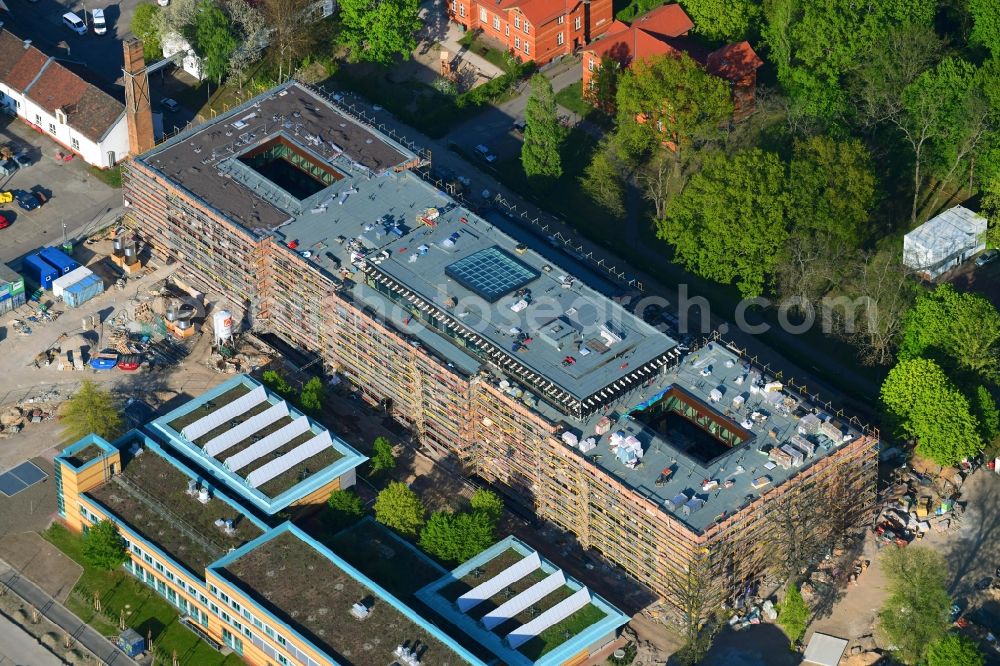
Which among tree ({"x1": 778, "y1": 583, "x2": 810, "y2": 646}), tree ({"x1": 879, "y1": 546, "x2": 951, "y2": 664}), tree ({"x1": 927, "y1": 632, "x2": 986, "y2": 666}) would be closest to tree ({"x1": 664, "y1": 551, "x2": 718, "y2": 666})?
tree ({"x1": 778, "y1": 583, "x2": 810, "y2": 646})

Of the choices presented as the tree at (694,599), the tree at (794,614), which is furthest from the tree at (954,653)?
the tree at (694,599)

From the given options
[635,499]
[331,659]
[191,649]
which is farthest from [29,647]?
[635,499]

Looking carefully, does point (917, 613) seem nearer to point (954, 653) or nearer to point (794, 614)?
point (954, 653)

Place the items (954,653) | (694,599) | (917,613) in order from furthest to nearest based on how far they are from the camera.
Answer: (694,599), (917,613), (954,653)

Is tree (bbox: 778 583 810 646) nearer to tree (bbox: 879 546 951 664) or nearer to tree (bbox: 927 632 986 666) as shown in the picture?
tree (bbox: 879 546 951 664)

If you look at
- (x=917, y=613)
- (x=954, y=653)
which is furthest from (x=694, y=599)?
(x=954, y=653)

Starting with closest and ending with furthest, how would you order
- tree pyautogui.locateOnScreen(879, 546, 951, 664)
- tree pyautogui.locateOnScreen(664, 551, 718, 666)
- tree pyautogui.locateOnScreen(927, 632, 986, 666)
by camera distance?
tree pyautogui.locateOnScreen(927, 632, 986, 666)
tree pyautogui.locateOnScreen(879, 546, 951, 664)
tree pyautogui.locateOnScreen(664, 551, 718, 666)

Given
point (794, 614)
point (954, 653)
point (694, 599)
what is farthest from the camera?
point (694, 599)

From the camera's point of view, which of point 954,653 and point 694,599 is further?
point 694,599

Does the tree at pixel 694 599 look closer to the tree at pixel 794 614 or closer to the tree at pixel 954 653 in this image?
the tree at pixel 794 614
